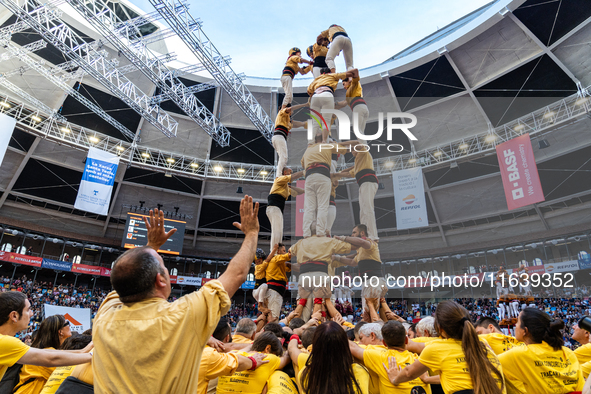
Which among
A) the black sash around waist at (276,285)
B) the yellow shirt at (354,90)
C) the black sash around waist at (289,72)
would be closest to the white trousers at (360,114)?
the yellow shirt at (354,90)

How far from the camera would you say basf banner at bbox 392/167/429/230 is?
9.12 m

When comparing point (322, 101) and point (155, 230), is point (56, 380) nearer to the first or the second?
point (155, 230)

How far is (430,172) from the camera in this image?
20469mm

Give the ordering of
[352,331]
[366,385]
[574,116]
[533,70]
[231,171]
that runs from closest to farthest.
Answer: [366,385]
[352,331]
[574,116]
[533,70]
[231,171]

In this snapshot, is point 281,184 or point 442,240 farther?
point 442,240

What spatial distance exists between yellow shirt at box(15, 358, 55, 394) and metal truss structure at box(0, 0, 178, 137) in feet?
50.8

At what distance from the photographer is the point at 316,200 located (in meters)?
6.97

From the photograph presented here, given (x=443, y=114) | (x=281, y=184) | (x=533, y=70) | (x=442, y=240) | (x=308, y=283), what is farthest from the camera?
(x=442, y=240)

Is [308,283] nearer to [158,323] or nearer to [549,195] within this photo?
[158,323]

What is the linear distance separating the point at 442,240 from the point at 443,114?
782 cm

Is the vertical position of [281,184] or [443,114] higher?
[443,114]

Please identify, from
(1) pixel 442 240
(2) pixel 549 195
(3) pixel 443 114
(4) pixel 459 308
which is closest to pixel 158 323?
(4) pixel 459 308

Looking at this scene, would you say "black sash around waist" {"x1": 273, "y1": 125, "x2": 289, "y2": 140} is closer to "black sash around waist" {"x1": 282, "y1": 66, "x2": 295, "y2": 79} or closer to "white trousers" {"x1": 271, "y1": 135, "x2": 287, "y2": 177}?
"white trousers" {"x1": 271, "y1": 135, "x2": 287, "y2": 177}

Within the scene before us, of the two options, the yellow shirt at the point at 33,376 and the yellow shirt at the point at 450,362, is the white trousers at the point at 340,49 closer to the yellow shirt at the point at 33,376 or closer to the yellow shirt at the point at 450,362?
the yellow shirt at the point at 450,362
